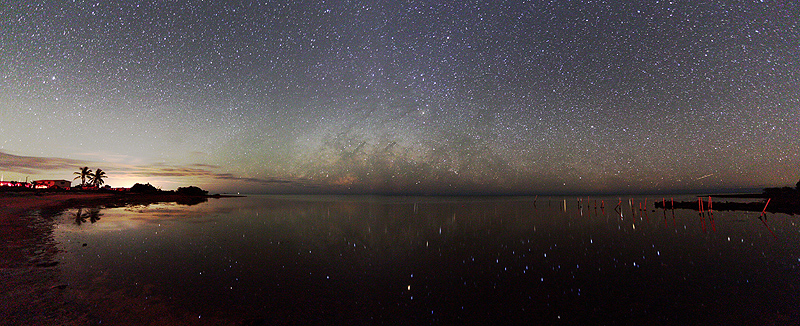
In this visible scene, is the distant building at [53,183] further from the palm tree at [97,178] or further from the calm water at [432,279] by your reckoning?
the calm water at [432,279]

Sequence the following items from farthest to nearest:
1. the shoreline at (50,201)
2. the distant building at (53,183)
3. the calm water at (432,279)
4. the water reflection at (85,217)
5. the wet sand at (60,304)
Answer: the distant building at (53,183)
the shoreline at (50,201)
the water reflection at (85,217)
the calm water at (432,279)
the wet sand at (60,304)

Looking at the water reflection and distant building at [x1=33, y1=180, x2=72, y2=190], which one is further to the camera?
distant building at [x1=33, y1=180, x2=72, y2=190]

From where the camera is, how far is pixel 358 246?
65.7ft

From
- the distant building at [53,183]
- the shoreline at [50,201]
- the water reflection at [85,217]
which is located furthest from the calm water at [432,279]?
the distant building at [53,183]

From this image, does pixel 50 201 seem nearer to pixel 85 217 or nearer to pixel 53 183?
pixel 85 217

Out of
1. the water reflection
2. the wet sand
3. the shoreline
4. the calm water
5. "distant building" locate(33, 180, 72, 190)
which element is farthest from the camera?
"distant building" locate(33, 180, 72, 190)

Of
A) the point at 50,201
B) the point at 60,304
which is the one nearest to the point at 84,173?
the point at 50,201

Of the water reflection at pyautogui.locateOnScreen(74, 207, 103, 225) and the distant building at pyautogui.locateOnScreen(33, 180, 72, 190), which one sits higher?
the distant building at pyautogui.locateOnScreen(33, 180, 72, 190)

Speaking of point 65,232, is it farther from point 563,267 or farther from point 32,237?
point 563,267

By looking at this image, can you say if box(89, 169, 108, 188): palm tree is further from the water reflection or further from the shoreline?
the water reflection

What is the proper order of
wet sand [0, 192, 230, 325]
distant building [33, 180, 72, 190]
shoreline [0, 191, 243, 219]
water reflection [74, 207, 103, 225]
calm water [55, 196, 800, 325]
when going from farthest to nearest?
1. distant building [33, 180, 72, 190]
2. shoreline [0, 191, 243, 219]
3. water reflection [74, 207, 103, 225]
4. calm water [55, 196, 800, 325]
5. wet sand [0, 192, 230, 325]

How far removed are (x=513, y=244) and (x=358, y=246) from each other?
1092cm

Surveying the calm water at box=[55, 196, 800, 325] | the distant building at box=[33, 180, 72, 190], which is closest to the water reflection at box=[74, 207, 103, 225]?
the calm water at box=[55, 196, 800, 325]

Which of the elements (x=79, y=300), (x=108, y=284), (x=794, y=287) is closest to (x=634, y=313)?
(x=794, y=287)
